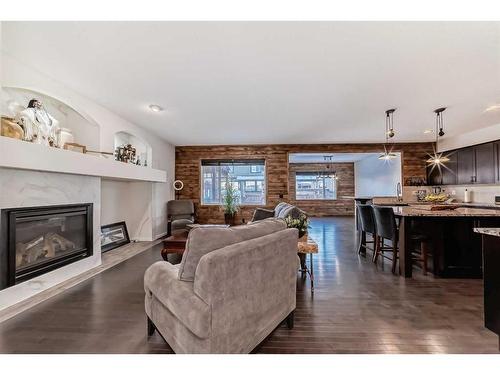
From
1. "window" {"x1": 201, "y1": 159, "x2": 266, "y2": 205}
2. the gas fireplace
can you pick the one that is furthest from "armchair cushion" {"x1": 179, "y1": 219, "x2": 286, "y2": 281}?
"window" {"x1": 201, "y1": 159, "x2": 266, "y2": 205}

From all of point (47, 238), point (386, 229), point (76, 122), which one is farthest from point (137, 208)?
point (386, 229)

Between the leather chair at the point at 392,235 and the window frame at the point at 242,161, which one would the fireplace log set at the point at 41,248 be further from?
the leather chair at the point at 392,235

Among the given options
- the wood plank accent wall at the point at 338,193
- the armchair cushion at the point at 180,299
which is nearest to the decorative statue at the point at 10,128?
the armchair cushion at the point at 180,299

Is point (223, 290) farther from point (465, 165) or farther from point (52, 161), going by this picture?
point (465, 165)

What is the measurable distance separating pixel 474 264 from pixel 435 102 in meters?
2.43

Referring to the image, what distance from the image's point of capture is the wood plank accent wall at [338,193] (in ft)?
36.4

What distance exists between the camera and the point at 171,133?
5.64 meters

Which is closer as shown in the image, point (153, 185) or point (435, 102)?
point (435, 102)

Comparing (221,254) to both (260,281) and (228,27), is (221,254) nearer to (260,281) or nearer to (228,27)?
(260,281)

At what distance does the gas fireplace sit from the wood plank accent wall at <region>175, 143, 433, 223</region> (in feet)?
12.3

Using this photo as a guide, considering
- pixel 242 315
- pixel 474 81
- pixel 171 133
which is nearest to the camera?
pixel 242 315

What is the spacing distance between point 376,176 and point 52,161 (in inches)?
382

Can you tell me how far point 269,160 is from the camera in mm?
7090
